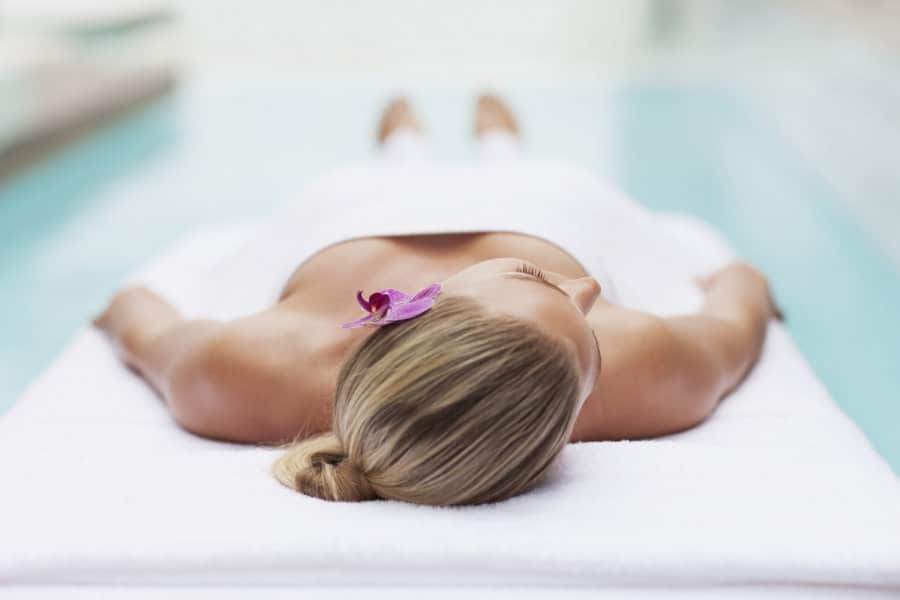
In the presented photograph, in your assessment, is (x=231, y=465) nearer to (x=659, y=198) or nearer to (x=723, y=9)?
(x=659, y=198)

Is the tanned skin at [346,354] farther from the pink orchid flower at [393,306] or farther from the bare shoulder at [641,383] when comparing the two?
the pink orchid flower at [393,306]

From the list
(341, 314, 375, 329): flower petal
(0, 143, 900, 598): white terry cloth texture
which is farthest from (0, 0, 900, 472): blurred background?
(341, 314, 375, 329): flower petal

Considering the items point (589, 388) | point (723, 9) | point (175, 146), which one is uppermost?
point (589, 388)

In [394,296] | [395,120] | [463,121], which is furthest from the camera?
[463,121]

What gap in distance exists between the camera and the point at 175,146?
4.70m

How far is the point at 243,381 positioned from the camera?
126 cm

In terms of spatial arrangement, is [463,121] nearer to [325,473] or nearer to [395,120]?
[395,120]

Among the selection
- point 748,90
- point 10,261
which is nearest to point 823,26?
point 748,90

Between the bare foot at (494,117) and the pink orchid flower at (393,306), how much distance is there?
164 cm

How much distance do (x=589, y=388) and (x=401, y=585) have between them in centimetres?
26

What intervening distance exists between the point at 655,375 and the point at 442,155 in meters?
3.18

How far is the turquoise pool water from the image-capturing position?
2311 millimetres

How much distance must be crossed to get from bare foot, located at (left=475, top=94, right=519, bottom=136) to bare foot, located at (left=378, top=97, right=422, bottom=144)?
16cm

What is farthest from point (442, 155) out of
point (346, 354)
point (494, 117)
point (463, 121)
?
point (346, 354)
